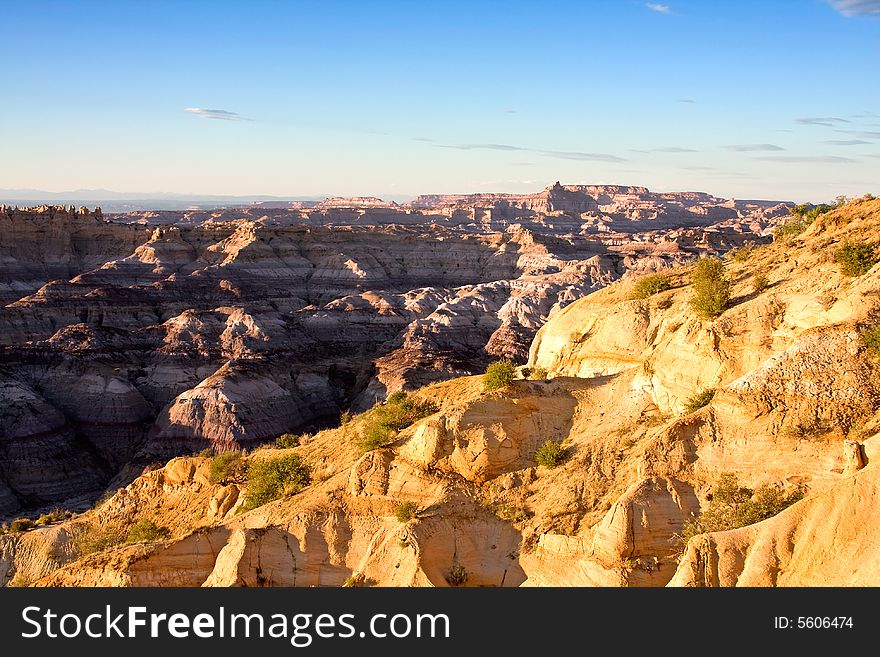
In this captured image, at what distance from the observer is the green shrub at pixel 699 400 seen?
55.7ft

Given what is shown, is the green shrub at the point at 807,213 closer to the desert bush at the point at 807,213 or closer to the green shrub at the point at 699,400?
the desert bush at the point at 807,213

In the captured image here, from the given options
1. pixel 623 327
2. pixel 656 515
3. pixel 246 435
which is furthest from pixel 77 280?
pixel 656 515

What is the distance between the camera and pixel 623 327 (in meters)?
22.1

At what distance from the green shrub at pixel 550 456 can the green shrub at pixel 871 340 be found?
6.52 metres

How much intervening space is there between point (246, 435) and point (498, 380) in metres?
38.7

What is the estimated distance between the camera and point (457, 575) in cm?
1572

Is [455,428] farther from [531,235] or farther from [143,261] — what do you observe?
[531,235]

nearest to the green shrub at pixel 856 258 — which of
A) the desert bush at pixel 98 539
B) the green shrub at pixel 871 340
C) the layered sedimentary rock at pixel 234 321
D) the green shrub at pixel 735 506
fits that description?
the green shrub at pixel 871 340

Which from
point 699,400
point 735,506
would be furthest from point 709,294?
point 735,506

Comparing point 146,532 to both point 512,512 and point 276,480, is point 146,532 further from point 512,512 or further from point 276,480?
point 512,512

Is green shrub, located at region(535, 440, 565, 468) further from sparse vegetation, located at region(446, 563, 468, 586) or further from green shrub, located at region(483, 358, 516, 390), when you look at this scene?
sparse vegetation, located at region(446, 563, 468, 586)

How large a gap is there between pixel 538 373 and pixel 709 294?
224 inches

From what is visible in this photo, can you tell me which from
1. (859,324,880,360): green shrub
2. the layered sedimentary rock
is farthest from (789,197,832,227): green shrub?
the layered sedimentary rock

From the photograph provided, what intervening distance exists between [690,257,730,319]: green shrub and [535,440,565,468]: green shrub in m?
5.20
